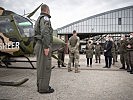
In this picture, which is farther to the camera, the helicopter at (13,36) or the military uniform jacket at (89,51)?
the military uniform jacket at (89,51)

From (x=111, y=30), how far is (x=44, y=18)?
2294 inches

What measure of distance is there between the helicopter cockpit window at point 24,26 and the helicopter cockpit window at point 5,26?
0.32 metres

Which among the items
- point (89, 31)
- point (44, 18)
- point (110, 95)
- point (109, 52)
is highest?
point (89, 31)

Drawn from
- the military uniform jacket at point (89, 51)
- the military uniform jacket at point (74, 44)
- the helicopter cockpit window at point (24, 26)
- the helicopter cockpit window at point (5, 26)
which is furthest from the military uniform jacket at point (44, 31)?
the military uniform jacket at point (89, 51)

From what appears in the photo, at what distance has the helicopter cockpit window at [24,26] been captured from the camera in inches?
349

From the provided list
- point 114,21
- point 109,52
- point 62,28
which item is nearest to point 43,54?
point 109,52

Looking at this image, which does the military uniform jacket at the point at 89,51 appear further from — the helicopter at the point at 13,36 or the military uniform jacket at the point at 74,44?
the helicopter at the point at 13,36

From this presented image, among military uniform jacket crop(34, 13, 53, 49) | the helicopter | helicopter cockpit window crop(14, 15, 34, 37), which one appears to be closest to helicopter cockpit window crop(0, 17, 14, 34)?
the helicopter

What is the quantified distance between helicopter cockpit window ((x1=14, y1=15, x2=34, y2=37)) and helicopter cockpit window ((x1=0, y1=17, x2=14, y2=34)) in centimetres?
32

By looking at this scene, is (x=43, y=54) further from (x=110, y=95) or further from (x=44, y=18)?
(x=110, y=95)

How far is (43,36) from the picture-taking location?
5.36 meters

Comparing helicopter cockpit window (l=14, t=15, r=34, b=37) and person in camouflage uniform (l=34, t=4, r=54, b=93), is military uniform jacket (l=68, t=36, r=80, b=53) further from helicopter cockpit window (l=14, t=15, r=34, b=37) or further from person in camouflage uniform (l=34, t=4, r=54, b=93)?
person in camouflage uniform (l=34, t=4, r=54, b=93)

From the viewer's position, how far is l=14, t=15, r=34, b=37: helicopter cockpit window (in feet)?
29.1

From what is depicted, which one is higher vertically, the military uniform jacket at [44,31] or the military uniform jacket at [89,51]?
the military uniform jacket at [44,31]
